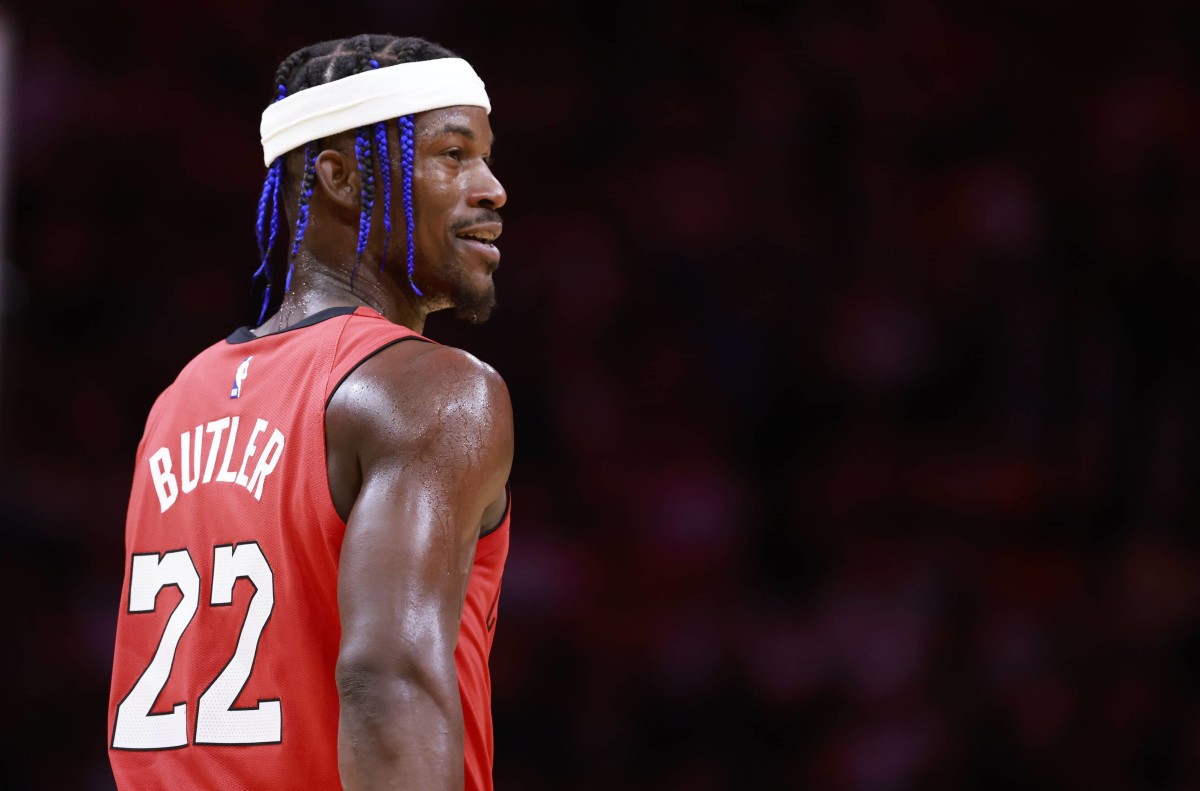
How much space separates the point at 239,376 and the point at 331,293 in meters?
0.22

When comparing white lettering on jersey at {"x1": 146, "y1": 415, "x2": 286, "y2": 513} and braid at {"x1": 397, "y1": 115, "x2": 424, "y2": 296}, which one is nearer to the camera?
white lettering on jersey at {"x1": 146, "y1": 415, "x2": 286, "y2": 513}

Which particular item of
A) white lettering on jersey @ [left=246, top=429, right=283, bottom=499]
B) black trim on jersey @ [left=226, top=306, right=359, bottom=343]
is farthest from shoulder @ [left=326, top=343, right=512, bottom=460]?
black trim on jersey @ [left=226, top=306, right=359, bottom=343]

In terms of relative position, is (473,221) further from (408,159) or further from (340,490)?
(340,490)

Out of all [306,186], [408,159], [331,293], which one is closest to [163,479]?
[331,293]

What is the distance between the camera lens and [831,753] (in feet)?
21.3

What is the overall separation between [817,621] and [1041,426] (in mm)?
1396

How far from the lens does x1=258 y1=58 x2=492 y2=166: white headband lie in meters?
2.36

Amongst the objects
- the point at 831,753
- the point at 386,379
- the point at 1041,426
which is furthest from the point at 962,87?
the point at 386,379

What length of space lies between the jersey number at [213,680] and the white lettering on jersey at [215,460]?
0.09m

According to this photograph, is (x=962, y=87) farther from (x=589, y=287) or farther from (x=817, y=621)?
(x=817, y=621)

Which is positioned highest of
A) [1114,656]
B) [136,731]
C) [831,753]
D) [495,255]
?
[495,255]

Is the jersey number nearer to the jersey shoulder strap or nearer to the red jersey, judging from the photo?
the red jersey

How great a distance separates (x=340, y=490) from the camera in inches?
79.6

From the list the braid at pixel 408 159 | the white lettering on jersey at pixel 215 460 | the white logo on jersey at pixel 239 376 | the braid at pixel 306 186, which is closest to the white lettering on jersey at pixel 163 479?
the white lettering on jersey at pixel 215 460
